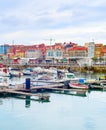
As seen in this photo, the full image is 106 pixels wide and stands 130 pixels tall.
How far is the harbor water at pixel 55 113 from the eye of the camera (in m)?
12.9

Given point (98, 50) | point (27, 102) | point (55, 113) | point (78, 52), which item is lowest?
point (55, 113)

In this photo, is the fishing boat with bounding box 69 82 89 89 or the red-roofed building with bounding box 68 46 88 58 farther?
the red-roofed building with bounding box 68 46 88 58

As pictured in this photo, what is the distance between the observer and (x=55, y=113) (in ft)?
49.2

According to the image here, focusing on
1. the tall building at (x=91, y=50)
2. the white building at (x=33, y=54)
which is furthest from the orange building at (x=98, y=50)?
the white building at (x=33, y=54)

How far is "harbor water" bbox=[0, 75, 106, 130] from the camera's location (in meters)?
12.9

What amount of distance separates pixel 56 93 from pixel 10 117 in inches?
281

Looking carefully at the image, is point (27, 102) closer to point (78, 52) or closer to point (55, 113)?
point (55, 113)

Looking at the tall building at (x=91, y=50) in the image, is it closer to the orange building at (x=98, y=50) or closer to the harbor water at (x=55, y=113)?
the orange building at (x=98, y=50)

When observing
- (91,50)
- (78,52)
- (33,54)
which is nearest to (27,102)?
(78,52)

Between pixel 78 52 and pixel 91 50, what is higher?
pixel 91 50

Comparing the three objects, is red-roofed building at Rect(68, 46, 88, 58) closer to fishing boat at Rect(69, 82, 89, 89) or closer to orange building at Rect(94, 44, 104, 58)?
orange building at Rect(94, 44, 104, 58)

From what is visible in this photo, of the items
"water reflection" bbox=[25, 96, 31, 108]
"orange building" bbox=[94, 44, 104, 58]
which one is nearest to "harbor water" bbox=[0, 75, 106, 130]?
"water reflection" bbox=[25, 96, 31, 108]

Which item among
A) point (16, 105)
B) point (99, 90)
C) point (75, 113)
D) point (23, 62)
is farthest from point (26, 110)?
point (23, 62)

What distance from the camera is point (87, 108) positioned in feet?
53.5
